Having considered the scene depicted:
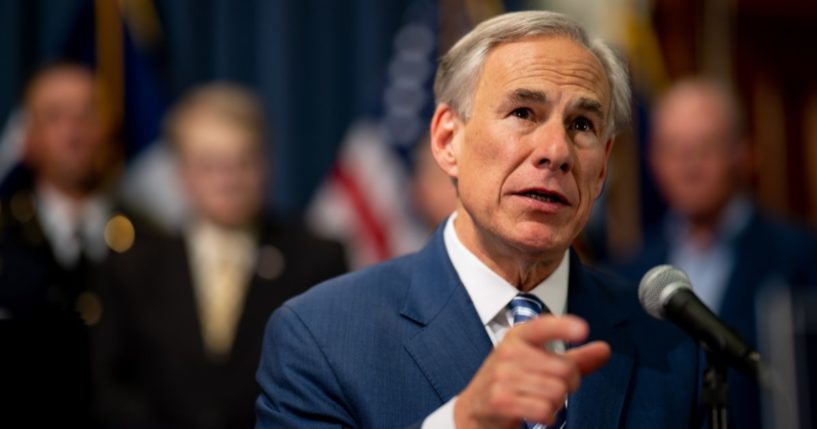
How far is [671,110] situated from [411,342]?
2.77 metres

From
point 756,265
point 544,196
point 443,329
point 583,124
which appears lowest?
point 756,265

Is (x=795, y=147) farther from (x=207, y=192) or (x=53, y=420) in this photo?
(x=53, y=420)

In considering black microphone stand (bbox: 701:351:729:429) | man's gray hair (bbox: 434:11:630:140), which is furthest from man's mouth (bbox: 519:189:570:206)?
black microphone stand (bbox: 701:351:729:429)

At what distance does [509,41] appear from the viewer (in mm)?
2361

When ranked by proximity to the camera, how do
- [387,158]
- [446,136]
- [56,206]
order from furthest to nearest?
[387,158], [56,206], [446,136]

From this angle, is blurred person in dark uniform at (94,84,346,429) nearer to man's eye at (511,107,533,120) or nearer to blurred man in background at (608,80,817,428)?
blurred man in background at (608,80,817,428)

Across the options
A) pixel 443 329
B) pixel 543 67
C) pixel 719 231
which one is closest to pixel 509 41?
pixel 543 67

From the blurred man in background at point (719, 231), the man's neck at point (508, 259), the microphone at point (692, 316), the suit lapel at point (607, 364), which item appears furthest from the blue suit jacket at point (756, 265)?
the microphone at point (692, 316)

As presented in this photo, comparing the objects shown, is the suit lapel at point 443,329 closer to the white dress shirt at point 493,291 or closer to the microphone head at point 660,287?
the white dress shirt at point 493,291

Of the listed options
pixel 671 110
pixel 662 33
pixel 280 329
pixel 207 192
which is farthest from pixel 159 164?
pixel 280 329

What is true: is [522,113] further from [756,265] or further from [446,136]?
[756,265]

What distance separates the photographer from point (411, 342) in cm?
230

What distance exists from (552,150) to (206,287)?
2232mm

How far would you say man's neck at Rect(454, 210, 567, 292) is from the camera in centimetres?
238
